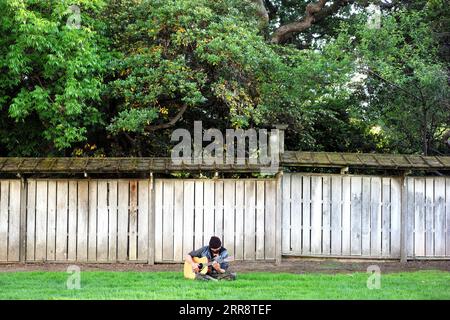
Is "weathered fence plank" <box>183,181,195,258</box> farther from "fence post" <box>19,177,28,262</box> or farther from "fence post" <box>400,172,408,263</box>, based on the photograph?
"fence post" <box>400,172,408,263</box>

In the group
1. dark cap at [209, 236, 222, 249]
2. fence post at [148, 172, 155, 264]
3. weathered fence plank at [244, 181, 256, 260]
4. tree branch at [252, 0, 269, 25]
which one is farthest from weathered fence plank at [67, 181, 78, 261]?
tree branch at [252, 0, 269, 25]

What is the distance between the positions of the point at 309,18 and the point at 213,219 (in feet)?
39.9

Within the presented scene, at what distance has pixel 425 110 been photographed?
1775 cm

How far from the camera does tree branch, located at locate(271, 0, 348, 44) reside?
2402 cm

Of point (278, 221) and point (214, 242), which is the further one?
point (278, 221)

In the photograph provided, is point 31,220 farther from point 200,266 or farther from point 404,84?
point 404,84

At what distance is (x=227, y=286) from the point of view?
449 inches

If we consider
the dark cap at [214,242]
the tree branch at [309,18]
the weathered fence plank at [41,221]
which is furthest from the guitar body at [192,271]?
the tree branch at [309,18]

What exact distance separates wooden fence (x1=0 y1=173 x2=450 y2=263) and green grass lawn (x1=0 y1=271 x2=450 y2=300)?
62.2 inches

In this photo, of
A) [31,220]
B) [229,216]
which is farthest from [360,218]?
[31,220]

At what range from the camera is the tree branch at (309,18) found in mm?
24016

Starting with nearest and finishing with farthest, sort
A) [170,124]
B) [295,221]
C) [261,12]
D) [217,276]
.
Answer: [217,276]
[295,221]
[170,124]
[261,12]

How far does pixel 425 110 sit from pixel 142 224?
8.30 m

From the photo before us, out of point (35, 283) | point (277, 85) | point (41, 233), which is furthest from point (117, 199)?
point (277, 85)
